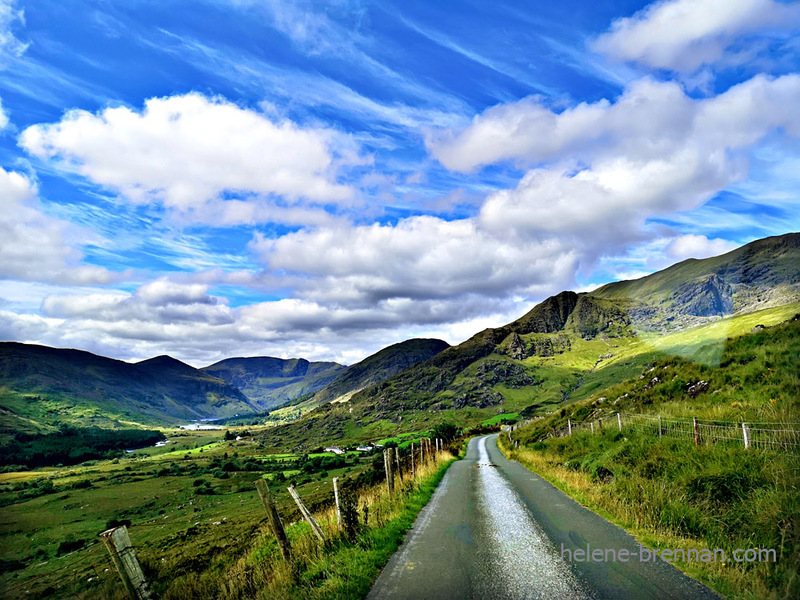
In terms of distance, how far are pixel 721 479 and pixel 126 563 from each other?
49.5 ft

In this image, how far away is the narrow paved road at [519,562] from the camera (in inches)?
305

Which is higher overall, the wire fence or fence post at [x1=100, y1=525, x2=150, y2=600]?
the wire fence

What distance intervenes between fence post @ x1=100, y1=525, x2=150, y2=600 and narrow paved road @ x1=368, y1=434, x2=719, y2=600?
13.6 ft

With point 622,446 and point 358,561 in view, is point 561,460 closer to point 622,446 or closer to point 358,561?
point 622,446

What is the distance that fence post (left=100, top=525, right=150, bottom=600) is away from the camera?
683 cm

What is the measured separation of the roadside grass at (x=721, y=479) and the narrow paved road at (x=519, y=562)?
0.87 metres

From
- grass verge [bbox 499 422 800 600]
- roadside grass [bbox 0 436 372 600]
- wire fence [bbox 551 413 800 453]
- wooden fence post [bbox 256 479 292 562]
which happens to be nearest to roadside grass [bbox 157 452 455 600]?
wooden fence post [bbox 256 479 292 562]

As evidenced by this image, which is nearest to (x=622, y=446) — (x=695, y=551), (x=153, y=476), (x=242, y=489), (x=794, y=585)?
(x=695, y=551)

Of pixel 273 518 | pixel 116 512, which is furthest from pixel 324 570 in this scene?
pixel 116 512

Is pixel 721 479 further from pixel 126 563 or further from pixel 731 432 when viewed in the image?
pixel 126 563

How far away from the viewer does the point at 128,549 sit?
22.9 feet

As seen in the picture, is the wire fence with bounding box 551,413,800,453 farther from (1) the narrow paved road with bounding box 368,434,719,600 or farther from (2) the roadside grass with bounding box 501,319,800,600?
(1) the narrow paved road with bounding box 368,434,719,600

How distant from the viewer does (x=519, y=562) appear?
9305 mm

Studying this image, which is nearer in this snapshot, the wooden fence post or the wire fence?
the wooden fence post
